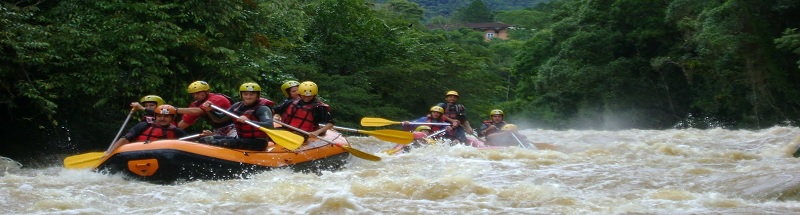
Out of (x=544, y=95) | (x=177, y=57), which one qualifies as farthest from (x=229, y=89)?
(x=544, y=95)

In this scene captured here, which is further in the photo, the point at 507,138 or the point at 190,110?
the point at 507,138

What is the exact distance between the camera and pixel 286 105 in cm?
1073

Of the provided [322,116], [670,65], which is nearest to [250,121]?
[322,116]

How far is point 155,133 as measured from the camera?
9992 mm

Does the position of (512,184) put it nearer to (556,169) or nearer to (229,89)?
(556,169)

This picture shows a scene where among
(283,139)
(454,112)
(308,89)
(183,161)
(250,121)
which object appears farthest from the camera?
(454,112)

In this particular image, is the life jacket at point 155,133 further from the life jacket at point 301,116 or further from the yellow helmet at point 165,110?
the life jacket at point 301,116

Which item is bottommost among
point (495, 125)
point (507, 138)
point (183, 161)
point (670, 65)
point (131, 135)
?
point (507, 138)

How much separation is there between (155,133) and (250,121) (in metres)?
1.21

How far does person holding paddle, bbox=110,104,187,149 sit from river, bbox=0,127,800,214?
78 cm

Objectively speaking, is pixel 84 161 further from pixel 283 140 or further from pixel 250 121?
pixel 283 140

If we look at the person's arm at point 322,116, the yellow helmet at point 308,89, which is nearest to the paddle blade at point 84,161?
the yellow helmet at point 308,89

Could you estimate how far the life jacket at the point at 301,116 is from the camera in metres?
10.6

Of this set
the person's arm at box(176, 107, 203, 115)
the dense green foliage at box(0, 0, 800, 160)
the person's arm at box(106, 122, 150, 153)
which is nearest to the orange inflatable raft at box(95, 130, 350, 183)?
the person's arm at box(106, 122, 150, 153)
